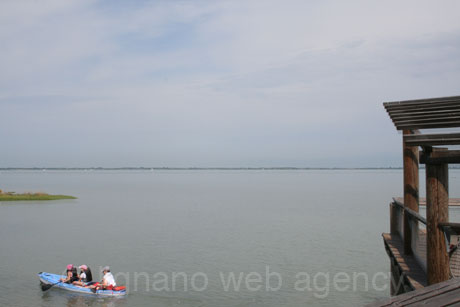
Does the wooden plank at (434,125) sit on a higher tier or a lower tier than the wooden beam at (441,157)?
higher

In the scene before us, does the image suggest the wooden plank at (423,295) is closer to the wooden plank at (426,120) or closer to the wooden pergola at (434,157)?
the wooden pergola at (434,157)

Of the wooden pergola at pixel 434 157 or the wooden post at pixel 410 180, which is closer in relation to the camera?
the wooden pergola at pixel 434 157

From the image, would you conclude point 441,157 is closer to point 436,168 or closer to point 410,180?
point 436,168

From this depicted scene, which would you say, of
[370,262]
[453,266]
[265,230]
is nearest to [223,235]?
[265,230]

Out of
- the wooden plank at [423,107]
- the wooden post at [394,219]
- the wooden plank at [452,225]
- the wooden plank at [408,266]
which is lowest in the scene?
the wooden plank at [408,266]

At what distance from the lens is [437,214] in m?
6.39

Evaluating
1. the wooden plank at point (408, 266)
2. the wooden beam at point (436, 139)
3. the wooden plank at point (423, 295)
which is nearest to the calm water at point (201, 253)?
the wooden plank at point (408, 266)

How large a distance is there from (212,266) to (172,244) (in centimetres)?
716

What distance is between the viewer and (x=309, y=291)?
19094 millimetres

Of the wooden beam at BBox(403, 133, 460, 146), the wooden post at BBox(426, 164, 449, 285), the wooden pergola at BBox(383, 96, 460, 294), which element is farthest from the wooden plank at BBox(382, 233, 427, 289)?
the wooden beam at BBox(403, 133, 460, 146)

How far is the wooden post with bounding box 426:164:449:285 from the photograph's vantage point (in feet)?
20.9

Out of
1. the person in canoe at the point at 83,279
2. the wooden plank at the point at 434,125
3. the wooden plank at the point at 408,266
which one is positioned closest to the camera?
the wooden plank at the point at 434,125

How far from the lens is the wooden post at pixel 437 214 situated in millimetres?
6355

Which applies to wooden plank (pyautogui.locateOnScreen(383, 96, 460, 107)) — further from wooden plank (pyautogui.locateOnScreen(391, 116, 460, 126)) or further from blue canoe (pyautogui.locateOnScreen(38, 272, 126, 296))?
blue canoe (pyautogui.locateOnScreen(38, 272, 126, 296))
